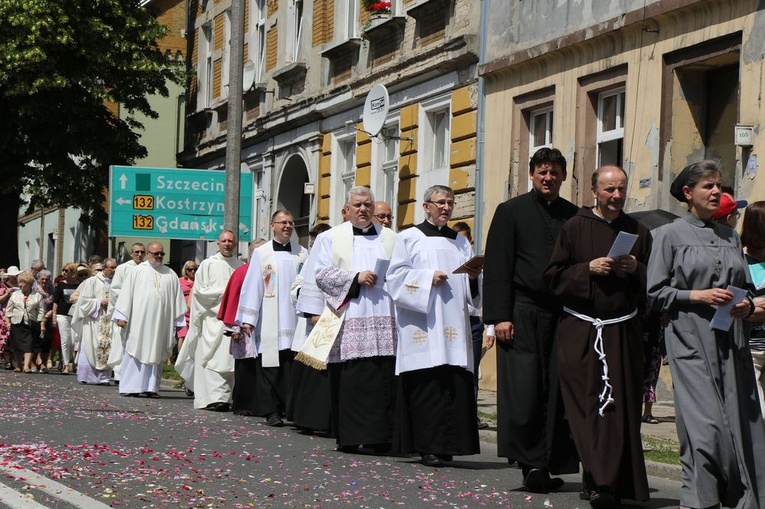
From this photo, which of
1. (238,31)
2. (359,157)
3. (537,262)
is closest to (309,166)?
(359,157)

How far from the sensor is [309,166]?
29.0 meters

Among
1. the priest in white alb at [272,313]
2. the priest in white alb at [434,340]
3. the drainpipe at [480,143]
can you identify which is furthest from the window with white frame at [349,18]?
the priest in white alb at [434,340]

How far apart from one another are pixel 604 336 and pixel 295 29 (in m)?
21.7

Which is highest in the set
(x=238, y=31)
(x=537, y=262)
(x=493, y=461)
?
(x=238, y=31)

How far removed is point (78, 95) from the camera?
37.1 m

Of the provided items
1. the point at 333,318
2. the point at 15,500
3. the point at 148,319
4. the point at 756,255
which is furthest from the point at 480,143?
the point at 15,500

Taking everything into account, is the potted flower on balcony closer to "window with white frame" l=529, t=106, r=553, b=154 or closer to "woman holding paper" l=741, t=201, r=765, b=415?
"window with white frame" l=529, t=106, r=553, b=154

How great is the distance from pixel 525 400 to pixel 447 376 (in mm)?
1877

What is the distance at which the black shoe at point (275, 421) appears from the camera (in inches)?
600

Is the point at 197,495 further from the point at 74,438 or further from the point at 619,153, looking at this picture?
the point at 619,153

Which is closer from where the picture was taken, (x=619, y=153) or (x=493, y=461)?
(x=493, y=461)

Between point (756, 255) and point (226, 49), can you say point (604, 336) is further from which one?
point (226, 49)

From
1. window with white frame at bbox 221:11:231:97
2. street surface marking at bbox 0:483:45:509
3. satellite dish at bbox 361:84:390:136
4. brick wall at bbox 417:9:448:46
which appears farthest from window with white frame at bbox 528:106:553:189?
window with white frame at bbox 221:11:231:97

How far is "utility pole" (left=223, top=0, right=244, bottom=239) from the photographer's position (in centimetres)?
2381
